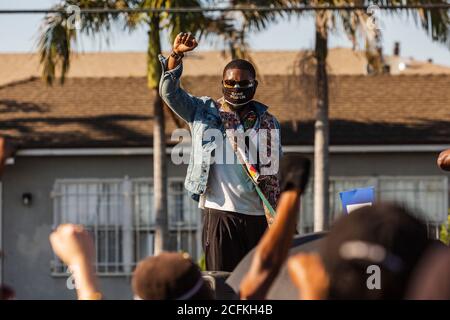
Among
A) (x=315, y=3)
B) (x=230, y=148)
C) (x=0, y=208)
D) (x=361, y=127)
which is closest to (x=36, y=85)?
(x=0, y=208)

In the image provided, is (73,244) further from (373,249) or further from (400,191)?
(400,191)

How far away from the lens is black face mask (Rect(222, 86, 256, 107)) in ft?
19.5

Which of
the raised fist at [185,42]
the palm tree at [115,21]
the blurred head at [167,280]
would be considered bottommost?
the blurred head at [167,280]

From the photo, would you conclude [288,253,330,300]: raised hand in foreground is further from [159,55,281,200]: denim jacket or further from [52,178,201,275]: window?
[52,178,201,275]: window

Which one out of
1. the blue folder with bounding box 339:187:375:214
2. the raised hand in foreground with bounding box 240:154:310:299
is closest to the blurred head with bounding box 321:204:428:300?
the raised hand in foreground with bounding box 240:154:310:299

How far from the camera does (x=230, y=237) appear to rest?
19.7 feet

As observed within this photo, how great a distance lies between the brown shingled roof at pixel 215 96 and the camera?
18.1m

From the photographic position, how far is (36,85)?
20844mm

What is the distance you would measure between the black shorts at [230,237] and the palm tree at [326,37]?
9.08 m

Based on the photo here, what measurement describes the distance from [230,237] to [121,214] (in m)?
12.3

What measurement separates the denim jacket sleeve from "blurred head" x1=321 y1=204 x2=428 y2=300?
2.85 meters

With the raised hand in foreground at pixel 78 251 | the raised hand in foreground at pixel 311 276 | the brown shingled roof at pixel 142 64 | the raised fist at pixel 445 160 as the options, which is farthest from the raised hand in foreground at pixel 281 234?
the brown shingled roof at pixel 142 64

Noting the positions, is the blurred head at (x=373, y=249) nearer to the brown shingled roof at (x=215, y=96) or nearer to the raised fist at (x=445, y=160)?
the raised fist at (x=445, y=160)
